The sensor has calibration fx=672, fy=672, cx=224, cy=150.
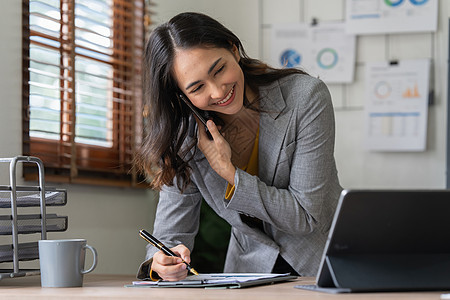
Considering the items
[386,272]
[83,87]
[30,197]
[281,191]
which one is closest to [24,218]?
[30,197]

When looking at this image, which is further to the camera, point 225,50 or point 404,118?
point 404,118

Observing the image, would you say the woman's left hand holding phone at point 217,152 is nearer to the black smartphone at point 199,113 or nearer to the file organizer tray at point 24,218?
the black smartphone at point 199,113

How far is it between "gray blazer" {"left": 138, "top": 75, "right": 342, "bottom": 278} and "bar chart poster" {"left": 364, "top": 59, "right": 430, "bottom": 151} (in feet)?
4.99

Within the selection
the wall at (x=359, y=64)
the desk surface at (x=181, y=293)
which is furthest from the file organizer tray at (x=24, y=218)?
the wall at (x=359, y=64)

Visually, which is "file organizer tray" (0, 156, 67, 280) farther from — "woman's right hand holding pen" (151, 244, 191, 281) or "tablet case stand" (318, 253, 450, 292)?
"tablet case stand" (318, 253, 450, 292)

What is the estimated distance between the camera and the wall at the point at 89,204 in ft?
7.20

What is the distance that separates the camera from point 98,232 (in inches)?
108

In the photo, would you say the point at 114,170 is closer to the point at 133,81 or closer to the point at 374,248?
the point at 133,81

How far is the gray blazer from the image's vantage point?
60.4 inches

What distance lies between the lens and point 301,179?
1568 millimetres

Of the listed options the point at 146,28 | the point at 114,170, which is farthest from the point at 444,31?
the point at 114,170

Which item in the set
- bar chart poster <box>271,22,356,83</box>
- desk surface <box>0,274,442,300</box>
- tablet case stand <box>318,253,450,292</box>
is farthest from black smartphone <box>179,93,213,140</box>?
bar chart poster <box>271,22,356,83</box>

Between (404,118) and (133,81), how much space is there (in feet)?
4.21

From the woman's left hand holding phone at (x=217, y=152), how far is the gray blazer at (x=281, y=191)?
5 cm
